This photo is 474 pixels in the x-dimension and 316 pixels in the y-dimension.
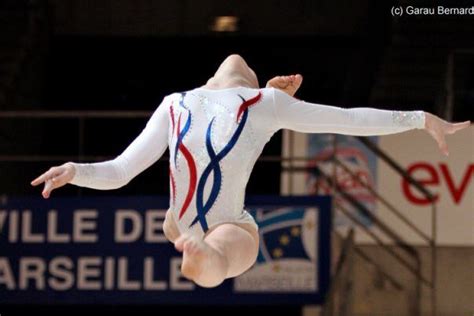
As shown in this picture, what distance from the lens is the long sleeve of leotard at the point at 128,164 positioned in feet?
13.0

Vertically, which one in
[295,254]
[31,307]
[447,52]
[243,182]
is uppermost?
[447,52]

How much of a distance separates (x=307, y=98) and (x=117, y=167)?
674 cm

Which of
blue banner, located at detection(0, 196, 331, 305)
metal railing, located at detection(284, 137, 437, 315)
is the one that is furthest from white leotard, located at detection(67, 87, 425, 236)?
metal railing, located at detection(284, 137, 437, 315)

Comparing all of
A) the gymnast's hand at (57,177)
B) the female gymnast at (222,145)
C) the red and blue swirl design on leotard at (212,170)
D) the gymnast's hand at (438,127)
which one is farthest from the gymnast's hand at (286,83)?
the gymnast's hand at (57,177)

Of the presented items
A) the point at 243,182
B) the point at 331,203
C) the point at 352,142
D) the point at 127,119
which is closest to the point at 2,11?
the point at 127,119

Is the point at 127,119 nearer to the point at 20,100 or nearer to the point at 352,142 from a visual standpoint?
the point at 20,100

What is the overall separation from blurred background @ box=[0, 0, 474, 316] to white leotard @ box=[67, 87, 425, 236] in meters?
4.17

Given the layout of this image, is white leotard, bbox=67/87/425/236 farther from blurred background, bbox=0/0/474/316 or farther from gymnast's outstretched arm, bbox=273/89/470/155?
blurred background, bbox=0/0/474/316

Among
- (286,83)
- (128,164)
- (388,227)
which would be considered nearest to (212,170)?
(128,164)

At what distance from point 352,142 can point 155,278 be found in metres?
2.10

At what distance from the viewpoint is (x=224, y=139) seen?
405 cm

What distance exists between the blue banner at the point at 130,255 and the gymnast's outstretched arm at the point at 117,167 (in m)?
4.07

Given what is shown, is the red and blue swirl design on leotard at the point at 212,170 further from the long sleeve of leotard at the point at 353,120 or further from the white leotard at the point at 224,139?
the long sleeve of leotard at the point at 353,120

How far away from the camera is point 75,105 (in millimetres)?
11250
